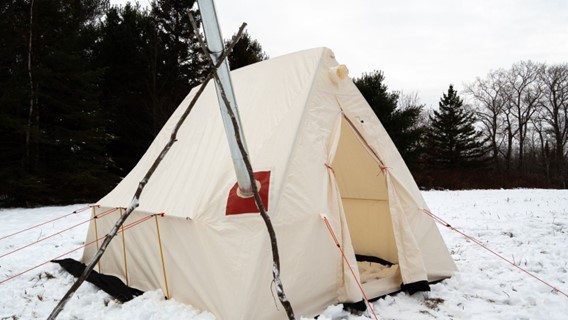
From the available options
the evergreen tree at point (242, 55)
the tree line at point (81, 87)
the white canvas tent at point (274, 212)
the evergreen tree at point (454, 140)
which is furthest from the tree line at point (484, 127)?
the white canvas tent at point (274, 212)

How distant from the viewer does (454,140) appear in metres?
21.2

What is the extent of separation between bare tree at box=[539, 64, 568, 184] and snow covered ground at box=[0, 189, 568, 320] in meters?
25.5

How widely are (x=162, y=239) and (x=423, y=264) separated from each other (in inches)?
104

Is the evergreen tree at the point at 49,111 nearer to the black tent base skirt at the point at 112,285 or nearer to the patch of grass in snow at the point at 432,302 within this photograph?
the black tent base skirt at the point at 112,285

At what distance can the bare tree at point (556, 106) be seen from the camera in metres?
26.5

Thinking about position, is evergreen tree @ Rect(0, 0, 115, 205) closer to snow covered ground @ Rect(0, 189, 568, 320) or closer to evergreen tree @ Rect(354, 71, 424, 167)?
snow covered ground @ Rect(0, 189, 568, 320)

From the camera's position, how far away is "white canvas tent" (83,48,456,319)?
9.56 feet

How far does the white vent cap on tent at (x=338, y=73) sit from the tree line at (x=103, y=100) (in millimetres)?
9418

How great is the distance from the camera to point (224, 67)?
182 cm

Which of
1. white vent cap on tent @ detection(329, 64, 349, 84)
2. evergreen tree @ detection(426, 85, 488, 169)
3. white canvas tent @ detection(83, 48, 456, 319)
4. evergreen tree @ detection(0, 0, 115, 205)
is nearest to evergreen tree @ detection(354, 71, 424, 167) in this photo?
evergreen tree @ detection(426, 85, 488, 169)

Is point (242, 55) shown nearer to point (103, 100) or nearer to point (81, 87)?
point (103, 100)

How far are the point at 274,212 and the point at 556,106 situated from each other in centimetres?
3246

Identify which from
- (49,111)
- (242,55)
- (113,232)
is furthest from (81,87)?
(113,232)

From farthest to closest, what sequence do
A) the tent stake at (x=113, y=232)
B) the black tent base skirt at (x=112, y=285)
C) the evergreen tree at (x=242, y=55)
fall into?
the evergreen tree at (x=242, y=55), the black tent base skirt at (x=112, y=285), the tent stake at (x=113, y=232)
